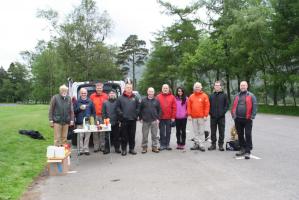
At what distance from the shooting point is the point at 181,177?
8.79 metres

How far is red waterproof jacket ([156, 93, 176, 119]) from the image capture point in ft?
43.4

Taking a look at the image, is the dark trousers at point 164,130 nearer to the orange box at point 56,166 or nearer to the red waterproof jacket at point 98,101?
the red waterproof jacket at point 98,101

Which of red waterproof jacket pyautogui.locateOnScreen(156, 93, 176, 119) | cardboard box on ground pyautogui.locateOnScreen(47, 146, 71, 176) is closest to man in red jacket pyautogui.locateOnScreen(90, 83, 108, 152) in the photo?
red waterproof jacket pyautogui.locateOnScreen(156, 93, 176, 119)

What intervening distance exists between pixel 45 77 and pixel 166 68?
90.9ft

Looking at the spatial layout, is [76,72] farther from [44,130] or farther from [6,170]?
[6,170]

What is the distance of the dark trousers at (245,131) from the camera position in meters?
11.3

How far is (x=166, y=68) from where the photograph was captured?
6625cm

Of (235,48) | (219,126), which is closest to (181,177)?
(219,126)

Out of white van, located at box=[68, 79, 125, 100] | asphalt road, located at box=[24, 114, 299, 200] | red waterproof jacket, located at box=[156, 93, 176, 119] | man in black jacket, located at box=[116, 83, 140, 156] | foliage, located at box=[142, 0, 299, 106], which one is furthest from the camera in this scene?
foliage, located at box=[142, 0, 299, 106]

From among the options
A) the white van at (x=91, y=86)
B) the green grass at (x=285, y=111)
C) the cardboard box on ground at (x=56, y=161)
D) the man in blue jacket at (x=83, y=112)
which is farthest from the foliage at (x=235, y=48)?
the cardboard box on ground at (x=56, y=161)

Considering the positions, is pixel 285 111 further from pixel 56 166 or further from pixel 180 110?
pixel 56 166

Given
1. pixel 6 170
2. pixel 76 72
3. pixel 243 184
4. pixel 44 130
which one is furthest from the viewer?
pixel 76 72

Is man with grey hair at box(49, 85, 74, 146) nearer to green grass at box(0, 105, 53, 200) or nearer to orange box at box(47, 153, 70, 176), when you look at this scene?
green grass at box(0, 105, 53, 200)

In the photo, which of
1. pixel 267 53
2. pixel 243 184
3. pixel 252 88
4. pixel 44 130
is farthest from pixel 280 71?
pixel 243 184
